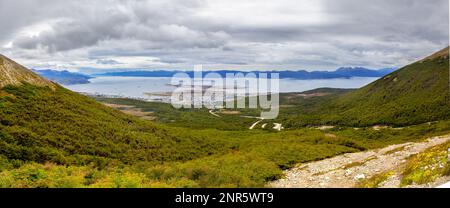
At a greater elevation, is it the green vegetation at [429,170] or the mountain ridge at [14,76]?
the mountain ridge at [14,76]

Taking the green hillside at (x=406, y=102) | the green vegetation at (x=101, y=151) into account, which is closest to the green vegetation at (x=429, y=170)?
the green vegetation at (x=101, y=151)

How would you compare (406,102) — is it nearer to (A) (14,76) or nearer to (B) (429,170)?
(A) (14,76)

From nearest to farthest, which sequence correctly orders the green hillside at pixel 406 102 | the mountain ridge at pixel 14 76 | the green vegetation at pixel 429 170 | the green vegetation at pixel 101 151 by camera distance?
the green vegetation at pixel 429 170
the green vegetation at pixel 101 151
the mountain ridge at pixel 14 76
the green hillside at pixel 406 102

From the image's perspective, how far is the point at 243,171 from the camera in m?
25.2

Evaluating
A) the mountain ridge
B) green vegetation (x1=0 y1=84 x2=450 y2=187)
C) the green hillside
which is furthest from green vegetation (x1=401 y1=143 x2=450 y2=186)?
the green hillside

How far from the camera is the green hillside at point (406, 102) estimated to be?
13050cm

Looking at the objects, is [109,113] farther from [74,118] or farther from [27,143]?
[27,143]

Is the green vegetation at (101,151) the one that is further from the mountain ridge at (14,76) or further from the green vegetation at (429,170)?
the green vegetation at (429,170)

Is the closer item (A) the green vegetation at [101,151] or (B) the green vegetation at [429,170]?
(B) the green vegetation at [429,170]

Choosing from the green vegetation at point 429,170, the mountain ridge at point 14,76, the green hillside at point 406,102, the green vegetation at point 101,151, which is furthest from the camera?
the green hillside at point 406,102

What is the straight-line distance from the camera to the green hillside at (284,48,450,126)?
13050cm

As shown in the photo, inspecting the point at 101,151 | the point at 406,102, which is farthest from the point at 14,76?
the point at 406,102
